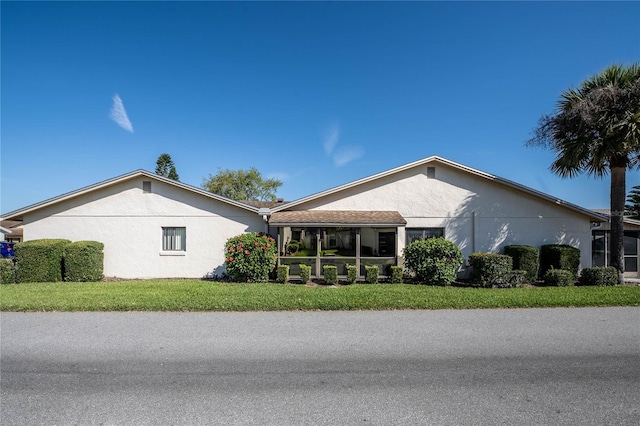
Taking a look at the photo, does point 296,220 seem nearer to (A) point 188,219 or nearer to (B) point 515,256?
(A) point 188,219

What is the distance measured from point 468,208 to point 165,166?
42486 millimetres

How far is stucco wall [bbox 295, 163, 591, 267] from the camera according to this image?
45.8ft

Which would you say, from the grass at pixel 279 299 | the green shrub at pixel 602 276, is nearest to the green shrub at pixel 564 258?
the green shrub at pixel 602 276

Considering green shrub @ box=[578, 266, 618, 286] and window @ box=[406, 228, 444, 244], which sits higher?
window @ box=[406, 228, 444, 244]

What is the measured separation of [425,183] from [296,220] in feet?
19.6

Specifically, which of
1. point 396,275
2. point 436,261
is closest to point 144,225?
point 396,275

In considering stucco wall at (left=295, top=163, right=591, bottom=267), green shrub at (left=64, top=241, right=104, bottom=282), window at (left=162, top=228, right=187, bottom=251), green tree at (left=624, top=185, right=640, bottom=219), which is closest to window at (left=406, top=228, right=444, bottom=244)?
stucco wall at (left=295, top=163, right=591, bottom=267)

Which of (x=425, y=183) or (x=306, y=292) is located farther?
(x=425, y=183)

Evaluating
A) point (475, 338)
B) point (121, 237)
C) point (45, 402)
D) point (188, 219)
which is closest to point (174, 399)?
point (45, 402)

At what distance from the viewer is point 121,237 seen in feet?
45.8

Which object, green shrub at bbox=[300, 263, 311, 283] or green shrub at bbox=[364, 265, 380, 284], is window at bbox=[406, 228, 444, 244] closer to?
green shrub at bbox=[364, 265, 380, 284]

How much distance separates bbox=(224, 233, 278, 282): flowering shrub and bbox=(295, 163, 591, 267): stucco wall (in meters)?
3.00

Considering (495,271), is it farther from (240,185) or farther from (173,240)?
(240,185)

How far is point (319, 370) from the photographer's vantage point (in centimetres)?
438
